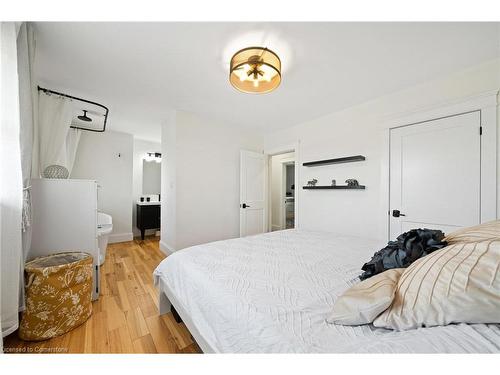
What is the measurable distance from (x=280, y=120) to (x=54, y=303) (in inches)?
137

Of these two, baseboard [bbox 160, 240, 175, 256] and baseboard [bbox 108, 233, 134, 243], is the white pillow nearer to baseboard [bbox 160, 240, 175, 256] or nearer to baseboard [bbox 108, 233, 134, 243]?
baseboard [bbox 160, 240, 175, 256]

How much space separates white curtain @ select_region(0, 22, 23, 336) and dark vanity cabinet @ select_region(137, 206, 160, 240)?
3.08 metres

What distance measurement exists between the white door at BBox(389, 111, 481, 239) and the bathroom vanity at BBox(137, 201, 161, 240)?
4357mm

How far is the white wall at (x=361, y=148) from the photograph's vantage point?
194cm

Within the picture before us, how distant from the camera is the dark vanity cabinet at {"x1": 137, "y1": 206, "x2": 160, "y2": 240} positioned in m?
4.20

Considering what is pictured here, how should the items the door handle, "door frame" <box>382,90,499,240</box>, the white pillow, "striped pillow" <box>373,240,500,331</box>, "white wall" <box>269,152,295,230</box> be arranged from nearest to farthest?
1. "striped pillow" <box>373,240,500,331</box>
2. the white pillow
3. "door frame" <box>382,90,499,240</box>
4. the door handle
5. "white wall" <box>269,152,295,230</box>

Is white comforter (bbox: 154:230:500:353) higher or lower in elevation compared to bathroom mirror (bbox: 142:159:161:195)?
lower

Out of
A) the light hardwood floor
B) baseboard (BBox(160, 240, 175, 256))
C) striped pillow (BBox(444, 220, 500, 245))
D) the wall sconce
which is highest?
the wall sconce

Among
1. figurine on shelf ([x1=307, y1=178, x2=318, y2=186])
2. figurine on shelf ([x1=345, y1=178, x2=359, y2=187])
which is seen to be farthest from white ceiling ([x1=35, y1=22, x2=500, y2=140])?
figurine on shelf ([x1=307, y1=178, x2=318, y2=186])

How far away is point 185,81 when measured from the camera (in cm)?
216

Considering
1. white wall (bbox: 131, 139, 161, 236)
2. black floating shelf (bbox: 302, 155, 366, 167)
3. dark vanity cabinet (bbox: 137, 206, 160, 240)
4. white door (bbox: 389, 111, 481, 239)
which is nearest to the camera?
white door (bbox: 389, 111, 481, 239)

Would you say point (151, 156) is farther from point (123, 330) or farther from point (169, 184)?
point (123, 330)

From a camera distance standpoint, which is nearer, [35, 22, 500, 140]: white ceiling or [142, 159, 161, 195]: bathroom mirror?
[35, 22, 500, 140]: white ceiling
